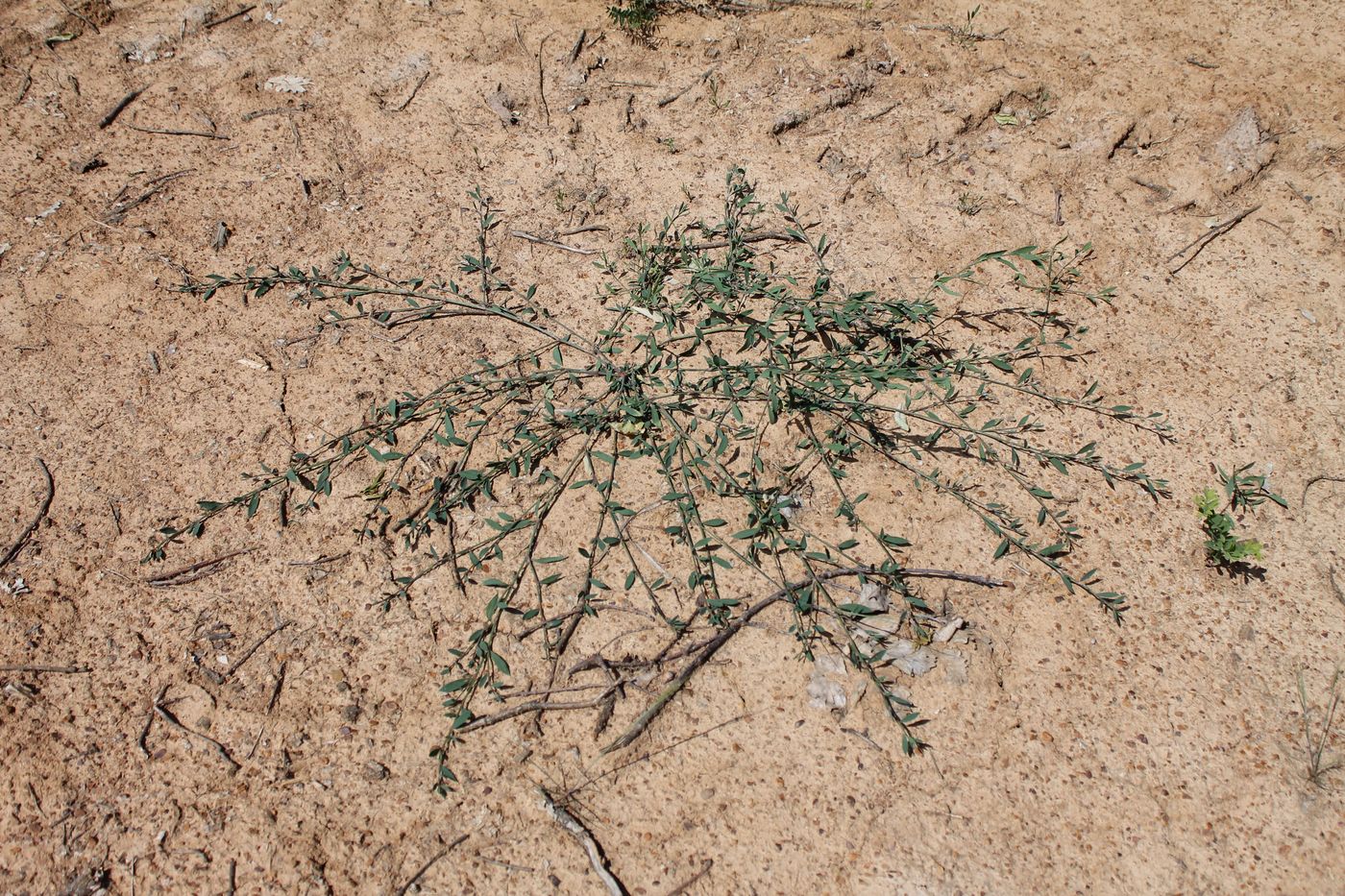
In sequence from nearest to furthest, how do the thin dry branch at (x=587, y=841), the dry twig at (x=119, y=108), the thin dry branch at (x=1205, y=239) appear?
the thin dry branch at (x=587, y=841) → the thin dry branch at (x=1205, y=239) → the dry twig at (x=119, y=108)

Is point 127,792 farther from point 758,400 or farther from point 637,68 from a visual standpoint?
point 637,68

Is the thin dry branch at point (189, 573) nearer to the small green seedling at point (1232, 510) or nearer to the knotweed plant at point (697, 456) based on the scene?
the knotweed plant at point (697, 456)

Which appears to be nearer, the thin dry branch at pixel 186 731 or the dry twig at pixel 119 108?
the thin dry branch at pixel 186 731

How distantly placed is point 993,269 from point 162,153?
3.23 m

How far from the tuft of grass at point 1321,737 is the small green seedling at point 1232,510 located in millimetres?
334

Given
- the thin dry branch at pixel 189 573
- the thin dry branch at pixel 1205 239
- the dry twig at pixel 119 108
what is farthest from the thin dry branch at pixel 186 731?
the thin dry branch at pixel 1205 239

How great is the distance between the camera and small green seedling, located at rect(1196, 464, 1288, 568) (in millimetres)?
2445

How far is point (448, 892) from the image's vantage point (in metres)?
1.97

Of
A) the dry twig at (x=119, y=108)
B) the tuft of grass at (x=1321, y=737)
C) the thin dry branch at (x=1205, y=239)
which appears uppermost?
the dry twig at (x=119, y=108)

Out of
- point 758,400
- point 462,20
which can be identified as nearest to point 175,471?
point 758,400

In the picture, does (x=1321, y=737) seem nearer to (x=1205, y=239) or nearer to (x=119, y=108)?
(x=1205, y=239)

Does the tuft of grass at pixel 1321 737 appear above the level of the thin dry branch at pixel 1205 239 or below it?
below

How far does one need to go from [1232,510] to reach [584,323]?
2080mm

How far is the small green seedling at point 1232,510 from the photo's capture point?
2.45 meters
